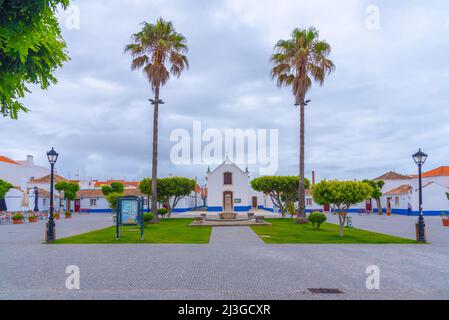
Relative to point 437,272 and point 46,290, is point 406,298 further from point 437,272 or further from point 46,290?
point 46,290

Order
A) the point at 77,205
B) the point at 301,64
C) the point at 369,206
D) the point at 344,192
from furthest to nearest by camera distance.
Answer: the point at 77,205
the point at 369,206
the point at 301,64
the point at 344,192

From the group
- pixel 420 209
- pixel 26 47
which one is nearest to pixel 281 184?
pixel 420 209

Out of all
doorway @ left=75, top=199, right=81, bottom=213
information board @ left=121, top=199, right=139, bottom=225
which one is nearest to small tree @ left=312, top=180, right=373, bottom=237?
information board @ left=121, top=199, right=139, bottom=225

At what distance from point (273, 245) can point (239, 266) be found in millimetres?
5194

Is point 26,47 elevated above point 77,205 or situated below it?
above

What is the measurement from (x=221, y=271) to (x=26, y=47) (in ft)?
22.8

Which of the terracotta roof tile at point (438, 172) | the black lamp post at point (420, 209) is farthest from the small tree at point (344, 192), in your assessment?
the terracotta roof tile at point (438, 172)

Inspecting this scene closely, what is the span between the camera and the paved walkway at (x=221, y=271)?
25.4 ft

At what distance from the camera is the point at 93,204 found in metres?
60.7

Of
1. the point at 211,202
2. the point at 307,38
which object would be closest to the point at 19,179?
the point at 211,202

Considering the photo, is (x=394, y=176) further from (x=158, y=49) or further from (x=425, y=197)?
(x=158, y=49)

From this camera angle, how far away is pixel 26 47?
6.33m
